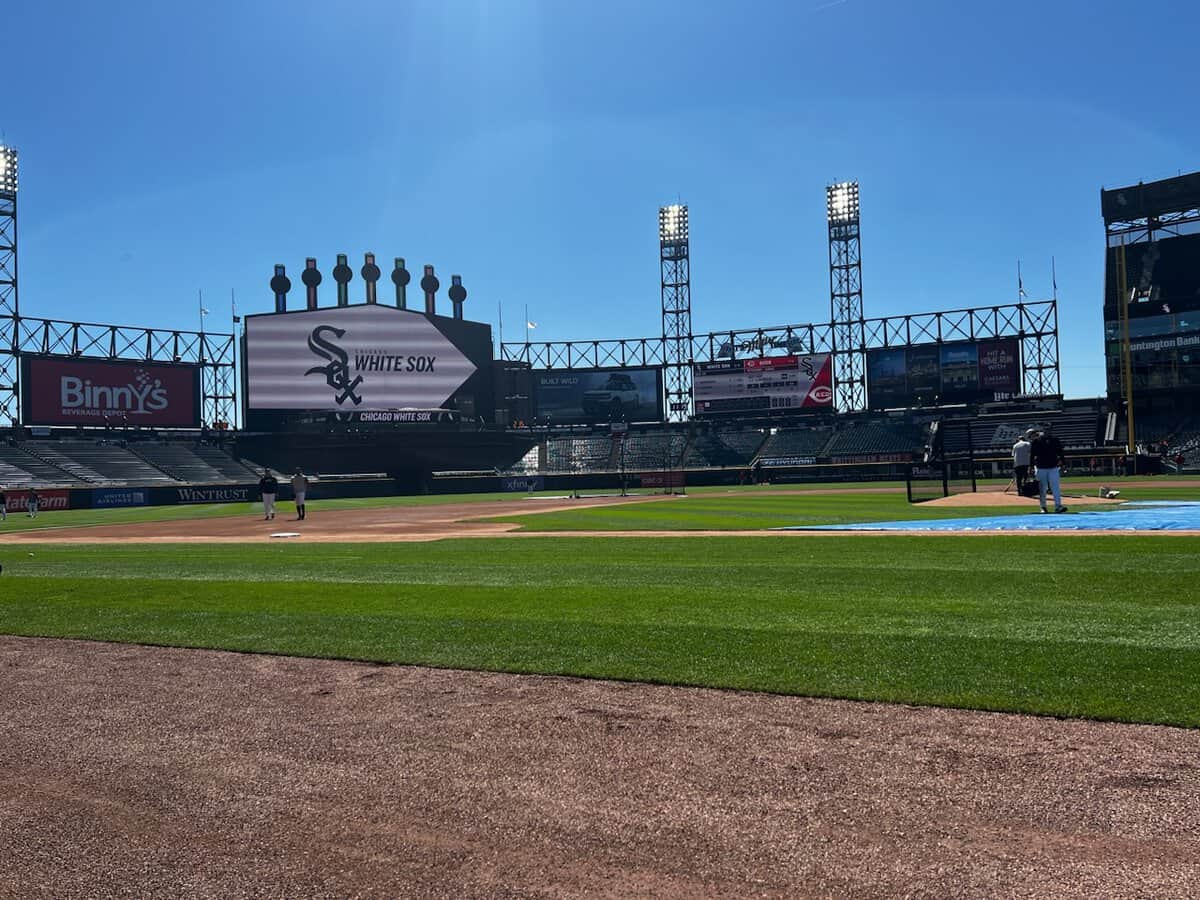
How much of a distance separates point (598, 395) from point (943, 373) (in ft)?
95.5

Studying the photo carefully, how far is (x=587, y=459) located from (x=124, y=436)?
35657mm

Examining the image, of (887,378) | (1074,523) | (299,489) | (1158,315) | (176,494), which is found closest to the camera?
(1074,523)

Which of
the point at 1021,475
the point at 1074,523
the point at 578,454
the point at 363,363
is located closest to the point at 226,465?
the point at 363,363

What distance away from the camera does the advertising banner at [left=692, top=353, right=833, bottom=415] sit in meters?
74.3

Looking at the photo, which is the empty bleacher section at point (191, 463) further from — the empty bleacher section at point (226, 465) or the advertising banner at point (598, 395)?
the advertising banner at point (598, 395)

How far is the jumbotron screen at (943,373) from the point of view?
226ft

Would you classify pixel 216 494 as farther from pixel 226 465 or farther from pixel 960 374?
pixel 960 374

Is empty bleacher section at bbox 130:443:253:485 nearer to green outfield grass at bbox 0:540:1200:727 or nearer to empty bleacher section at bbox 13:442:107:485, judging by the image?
empty bleacher section at bbox 13:442:107:485

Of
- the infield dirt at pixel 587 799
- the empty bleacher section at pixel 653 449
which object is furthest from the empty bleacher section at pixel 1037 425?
the infield dirt at pixel 587 799

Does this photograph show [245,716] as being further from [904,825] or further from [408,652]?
[904,825]

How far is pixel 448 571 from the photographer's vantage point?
1283 centimetres

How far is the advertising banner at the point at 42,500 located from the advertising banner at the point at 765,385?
157 ft

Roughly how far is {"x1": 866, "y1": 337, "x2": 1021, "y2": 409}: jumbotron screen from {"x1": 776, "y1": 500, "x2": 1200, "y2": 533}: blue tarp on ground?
169 ft

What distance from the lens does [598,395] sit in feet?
269
